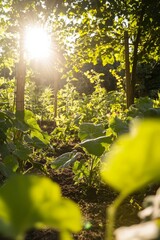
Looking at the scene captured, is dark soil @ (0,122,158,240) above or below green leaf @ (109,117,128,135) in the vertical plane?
below

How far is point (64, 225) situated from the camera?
0.24m

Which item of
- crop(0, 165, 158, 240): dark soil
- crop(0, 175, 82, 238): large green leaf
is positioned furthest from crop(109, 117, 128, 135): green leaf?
crop(0, 175, 82, 238): large green leaf

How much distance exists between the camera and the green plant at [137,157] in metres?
0.21

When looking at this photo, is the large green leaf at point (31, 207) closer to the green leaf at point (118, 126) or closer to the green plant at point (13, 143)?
the green plant at point (13, 143)

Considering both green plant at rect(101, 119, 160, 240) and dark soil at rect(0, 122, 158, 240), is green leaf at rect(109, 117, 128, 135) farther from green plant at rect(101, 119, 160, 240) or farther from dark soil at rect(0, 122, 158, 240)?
green plant at rect(101, 119, 160, 240)

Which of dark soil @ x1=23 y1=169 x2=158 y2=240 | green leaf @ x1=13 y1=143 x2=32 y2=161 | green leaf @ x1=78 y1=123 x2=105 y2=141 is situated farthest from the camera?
green leaf @ x1=78 y1=123 x2=105 y2=141

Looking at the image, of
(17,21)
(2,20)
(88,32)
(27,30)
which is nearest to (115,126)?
(27,30)

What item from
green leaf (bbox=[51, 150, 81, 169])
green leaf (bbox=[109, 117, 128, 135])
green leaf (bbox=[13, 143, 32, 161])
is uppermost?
green leaf (bbox=[109, 117, 128, 135])

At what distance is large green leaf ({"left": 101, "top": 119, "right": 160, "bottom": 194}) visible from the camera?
206 mm

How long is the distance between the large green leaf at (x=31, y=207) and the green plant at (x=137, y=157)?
0.03m

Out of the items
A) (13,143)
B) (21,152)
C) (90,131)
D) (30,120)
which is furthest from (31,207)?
(90,131)

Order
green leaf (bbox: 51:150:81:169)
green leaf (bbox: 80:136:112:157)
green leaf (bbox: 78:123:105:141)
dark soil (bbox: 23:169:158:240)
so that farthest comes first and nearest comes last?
green leaf (bbox: 78:123:105:141) → green leaf (bbox: 51:150:81:169) → green leaf (bbox: 80:136:112:157) → dark soil (bbox: 23:169:158:240)

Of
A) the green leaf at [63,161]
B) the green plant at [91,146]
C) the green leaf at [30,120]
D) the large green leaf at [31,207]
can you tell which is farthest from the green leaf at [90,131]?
the large green leaf at [31,207]

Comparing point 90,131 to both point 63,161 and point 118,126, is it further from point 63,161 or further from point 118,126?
point 118,126
